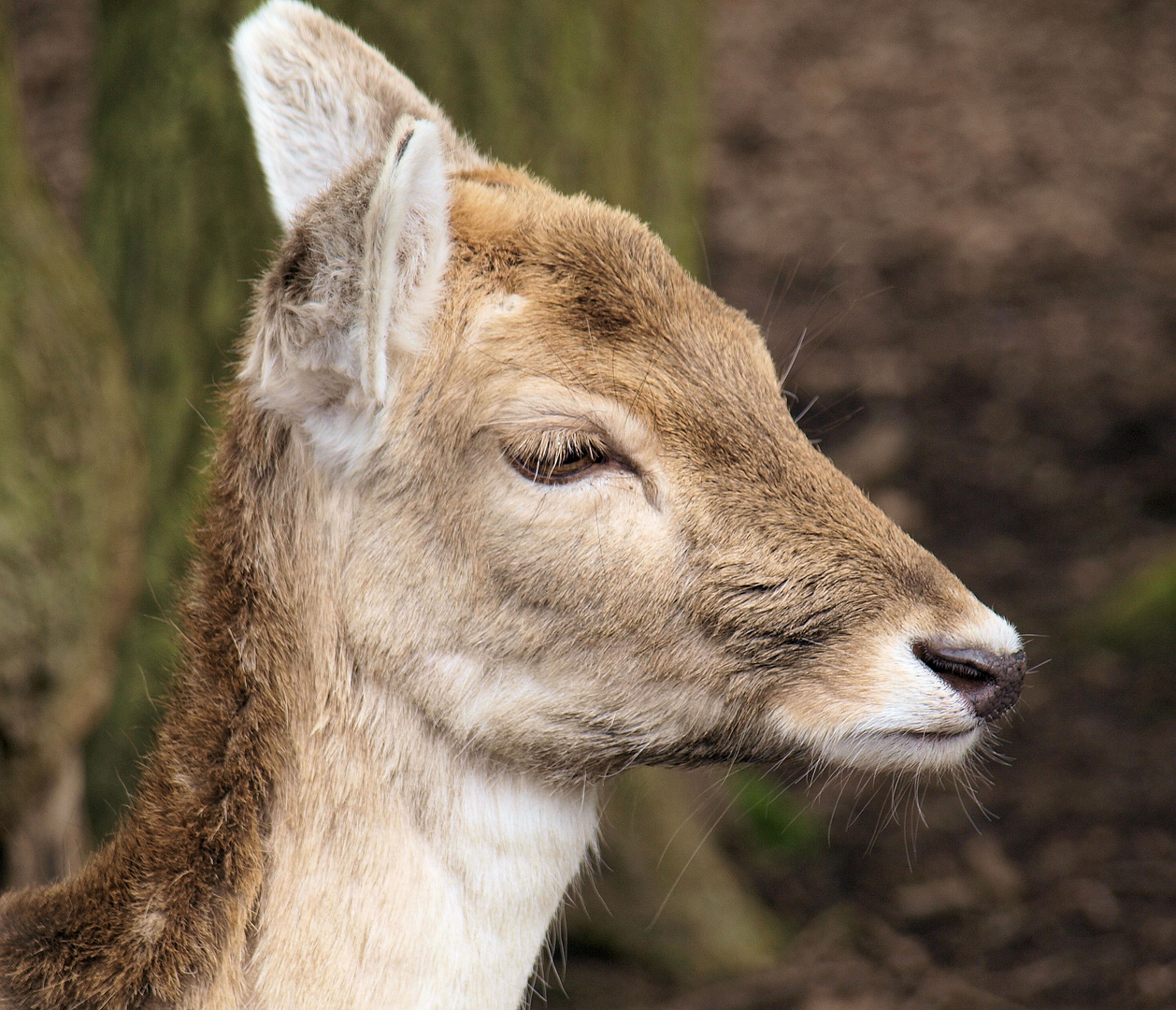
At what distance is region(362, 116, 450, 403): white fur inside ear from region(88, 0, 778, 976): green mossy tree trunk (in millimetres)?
2079

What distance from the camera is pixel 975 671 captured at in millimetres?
2506

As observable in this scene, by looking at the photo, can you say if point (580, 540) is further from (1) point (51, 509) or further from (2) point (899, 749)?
(1) point (51, 509)

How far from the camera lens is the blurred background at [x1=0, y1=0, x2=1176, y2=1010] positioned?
3.98 m

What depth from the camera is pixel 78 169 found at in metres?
10.8

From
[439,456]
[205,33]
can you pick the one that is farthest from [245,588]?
[205,33]

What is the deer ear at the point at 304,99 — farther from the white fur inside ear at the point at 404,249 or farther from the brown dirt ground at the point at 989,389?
the brown dirt ground at the point at 989,389

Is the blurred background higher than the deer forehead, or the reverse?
the deer forehead

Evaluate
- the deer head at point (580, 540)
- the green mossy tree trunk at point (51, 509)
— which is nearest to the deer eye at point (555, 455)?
the deer head at point (580, 540)

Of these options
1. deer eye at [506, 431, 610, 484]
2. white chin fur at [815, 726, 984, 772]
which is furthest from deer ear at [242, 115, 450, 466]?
white chin fur at [815, 726, 984, 772]

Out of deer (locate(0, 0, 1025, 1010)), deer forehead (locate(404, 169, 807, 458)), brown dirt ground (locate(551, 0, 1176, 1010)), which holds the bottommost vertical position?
brown dirt ground (locate(551, 0, 1176, 1010))

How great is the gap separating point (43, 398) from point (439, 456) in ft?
6.31

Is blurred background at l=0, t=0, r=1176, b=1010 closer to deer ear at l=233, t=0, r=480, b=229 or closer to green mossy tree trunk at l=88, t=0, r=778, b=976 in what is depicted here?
green mossy tree trunk at l=88, t=0, r=778, b=976

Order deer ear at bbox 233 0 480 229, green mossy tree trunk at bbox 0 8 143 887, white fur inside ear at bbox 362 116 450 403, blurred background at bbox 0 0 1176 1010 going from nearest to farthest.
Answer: white fur inside ear at bbox 362 116 450 403 < deer ear at bbox 233 0 480 229 < green mossy tree trunk at bbox 0 8 143 887 < blurred background at bbox 0 0 1176 1010

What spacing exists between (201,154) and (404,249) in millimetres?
2440
